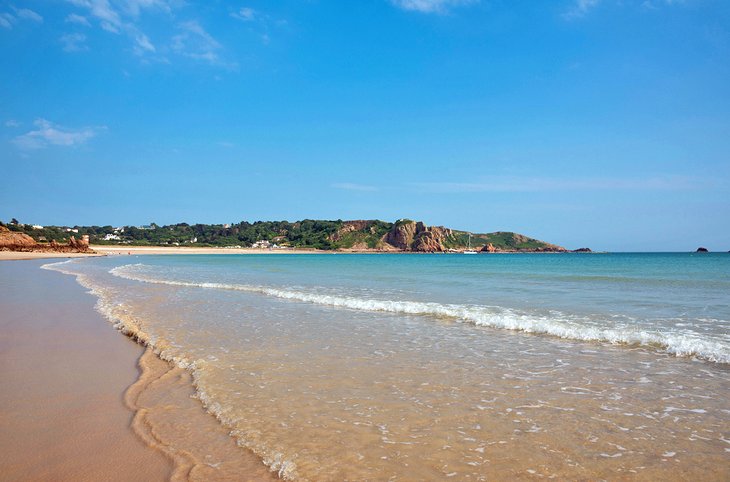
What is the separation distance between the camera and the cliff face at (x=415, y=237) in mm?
186875

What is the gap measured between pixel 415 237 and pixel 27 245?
138033 millimetres

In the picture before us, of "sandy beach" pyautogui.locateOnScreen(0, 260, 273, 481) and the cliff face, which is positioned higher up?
the cliff face

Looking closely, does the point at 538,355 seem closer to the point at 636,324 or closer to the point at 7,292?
the point at 636,324

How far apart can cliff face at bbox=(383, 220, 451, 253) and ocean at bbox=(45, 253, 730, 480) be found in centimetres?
17379

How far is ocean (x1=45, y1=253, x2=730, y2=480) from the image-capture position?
4.06 m

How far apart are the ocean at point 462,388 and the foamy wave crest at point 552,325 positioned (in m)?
0.06

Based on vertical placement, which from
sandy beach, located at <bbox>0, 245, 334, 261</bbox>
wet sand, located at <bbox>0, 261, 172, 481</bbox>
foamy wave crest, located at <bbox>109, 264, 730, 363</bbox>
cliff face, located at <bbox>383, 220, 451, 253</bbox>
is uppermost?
cliff face, located at <bbox>383, 220, 451, 253</bbox>

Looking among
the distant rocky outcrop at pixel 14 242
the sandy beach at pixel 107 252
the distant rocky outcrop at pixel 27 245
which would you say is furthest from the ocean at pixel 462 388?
the distant rocky outcrop at pixel 27 245

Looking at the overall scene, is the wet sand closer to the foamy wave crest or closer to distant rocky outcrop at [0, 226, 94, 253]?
the foamy wave crest

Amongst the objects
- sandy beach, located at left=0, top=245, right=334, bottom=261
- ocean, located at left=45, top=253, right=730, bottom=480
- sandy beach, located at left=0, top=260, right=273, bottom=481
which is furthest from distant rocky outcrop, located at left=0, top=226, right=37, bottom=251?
sandy beach, located at left=0, top=260, right=273, bottom=481

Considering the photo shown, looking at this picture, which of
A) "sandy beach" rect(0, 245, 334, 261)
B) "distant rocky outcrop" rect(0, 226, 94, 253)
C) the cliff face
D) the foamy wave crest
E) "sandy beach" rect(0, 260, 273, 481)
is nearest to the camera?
"sandy beach" rect(0, 260, 273, 481)

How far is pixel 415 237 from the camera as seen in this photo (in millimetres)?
191125

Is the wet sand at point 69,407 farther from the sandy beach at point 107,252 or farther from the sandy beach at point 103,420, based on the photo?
the sandy beach at point 107,252

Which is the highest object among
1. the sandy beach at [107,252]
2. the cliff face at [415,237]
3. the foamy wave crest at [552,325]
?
the cliff face at [415,237]
